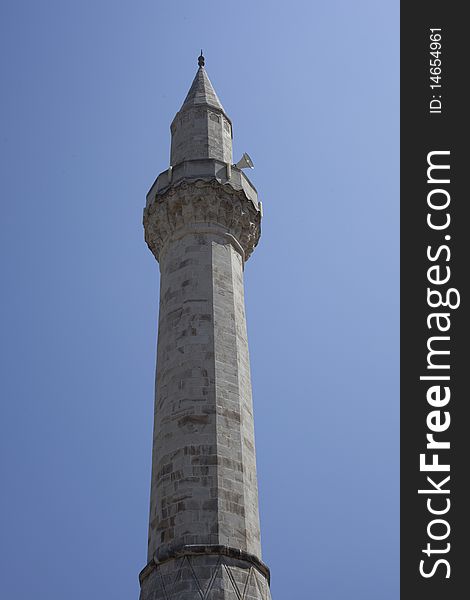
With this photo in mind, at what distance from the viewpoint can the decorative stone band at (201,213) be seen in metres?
15.8

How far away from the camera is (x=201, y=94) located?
18.6m

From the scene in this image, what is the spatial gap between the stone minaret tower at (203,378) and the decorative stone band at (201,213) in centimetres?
2

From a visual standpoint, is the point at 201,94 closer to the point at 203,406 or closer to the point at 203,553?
the point at 203,406

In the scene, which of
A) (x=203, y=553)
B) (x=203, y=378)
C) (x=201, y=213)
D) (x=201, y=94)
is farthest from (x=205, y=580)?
(x=201, y=94)

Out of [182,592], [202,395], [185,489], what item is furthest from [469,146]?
[182,592]

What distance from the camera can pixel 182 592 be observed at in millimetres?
11344

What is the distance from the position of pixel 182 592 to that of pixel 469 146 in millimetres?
7289

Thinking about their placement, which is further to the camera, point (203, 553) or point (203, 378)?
point (203, 378)

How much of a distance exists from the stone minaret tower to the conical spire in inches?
1.1

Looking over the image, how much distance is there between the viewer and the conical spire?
1714 cm

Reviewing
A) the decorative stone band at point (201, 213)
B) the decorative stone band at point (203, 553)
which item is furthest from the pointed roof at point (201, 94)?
the decorative stone band at point (203, 553)

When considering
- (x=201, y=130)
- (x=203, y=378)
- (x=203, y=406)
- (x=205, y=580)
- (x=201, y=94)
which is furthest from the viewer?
(x=201, y=94)

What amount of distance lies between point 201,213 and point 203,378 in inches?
140

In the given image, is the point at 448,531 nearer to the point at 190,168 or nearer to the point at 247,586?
the point at 247,586
